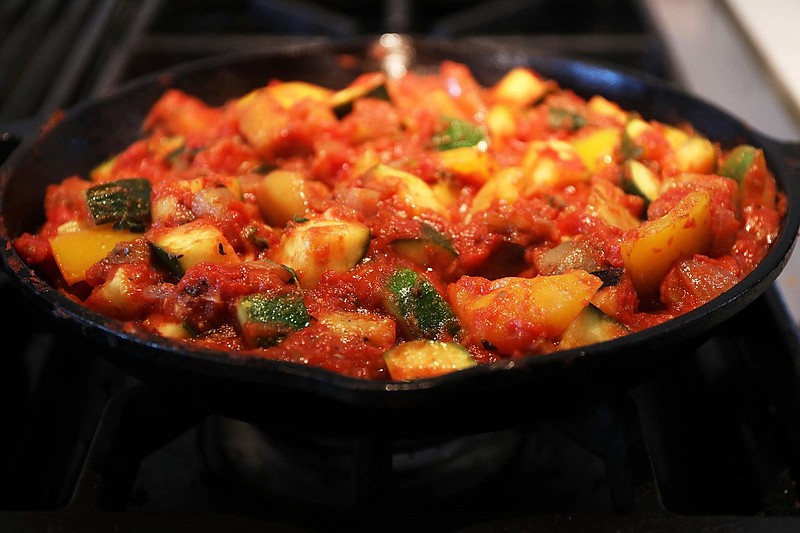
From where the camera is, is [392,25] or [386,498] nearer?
[386,498]

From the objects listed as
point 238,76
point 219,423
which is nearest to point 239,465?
point 219,423

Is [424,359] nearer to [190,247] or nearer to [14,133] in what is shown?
[190,247]

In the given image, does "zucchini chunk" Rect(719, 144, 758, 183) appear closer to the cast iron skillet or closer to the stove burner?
the cast iron skillet

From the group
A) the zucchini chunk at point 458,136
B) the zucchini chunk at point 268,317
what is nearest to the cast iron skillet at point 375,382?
the zucchini chunk at point 268,317

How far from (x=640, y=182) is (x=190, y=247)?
3.22 ft

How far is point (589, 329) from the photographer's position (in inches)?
48.9

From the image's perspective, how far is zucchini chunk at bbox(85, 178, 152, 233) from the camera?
1.49 m

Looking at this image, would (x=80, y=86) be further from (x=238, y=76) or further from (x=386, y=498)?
(x=386, y=498)

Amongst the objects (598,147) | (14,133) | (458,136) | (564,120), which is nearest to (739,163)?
(598,147)

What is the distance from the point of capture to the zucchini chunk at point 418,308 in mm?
1296

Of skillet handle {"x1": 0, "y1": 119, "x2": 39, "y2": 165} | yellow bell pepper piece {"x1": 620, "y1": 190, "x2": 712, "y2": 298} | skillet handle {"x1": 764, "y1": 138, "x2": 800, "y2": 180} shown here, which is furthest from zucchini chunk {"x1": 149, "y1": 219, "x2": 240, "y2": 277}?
skillet handle {"x1": 764, "y1": 138, "x2": 800, "y2": 180}

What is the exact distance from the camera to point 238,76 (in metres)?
2.28

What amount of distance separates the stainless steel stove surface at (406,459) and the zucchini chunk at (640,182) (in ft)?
1.17

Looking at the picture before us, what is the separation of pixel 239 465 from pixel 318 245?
20.9 inches
